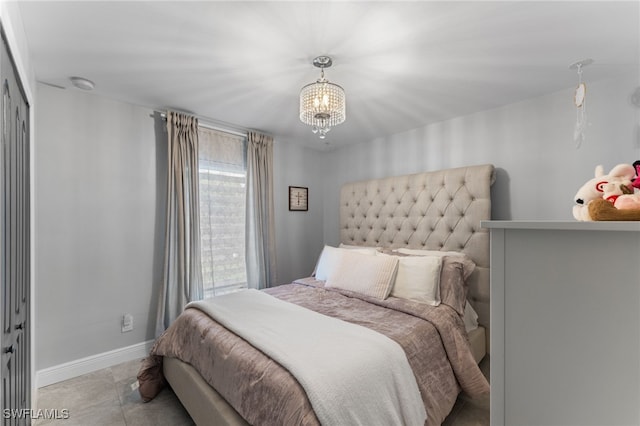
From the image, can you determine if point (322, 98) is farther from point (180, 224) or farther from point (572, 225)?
point (180, 224)

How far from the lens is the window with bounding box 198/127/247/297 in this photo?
116 inches

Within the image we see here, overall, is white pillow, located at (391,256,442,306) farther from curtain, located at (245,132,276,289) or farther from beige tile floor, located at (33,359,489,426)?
curtain, located at (245,132,276,289)

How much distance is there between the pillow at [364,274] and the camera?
7.54 feet

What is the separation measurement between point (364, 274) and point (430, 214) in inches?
38.1

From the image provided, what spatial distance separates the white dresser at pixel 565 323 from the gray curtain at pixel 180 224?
103 inches

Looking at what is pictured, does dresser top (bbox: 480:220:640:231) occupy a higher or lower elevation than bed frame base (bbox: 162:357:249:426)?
higher

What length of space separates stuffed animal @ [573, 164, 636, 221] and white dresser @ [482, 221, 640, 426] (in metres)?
0.21

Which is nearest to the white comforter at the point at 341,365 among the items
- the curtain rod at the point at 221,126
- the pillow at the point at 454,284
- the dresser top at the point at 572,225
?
the pillow at the point at 454,284

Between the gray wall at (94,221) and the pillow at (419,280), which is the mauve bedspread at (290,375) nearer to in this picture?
the pillow at (419,280)

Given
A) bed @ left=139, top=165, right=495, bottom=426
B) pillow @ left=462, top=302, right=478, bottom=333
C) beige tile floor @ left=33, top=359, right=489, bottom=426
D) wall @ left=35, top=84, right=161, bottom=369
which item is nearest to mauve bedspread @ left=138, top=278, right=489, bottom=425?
bed @ left=139, top=165, right=495, bottom=426

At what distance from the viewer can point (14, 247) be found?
1284mm

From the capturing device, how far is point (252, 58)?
1797 mm

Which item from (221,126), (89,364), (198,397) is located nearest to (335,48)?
(221,126)

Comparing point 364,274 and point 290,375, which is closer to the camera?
point 290,375
